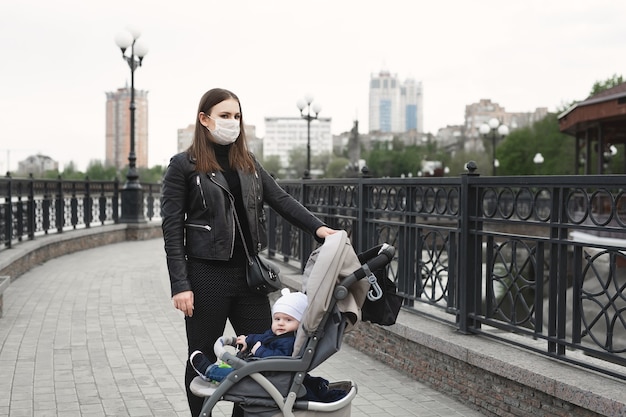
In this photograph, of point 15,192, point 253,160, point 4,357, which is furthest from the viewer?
point 15,192

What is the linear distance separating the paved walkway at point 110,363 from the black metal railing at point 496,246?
0.70m

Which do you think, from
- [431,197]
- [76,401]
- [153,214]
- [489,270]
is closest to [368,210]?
[431,197]

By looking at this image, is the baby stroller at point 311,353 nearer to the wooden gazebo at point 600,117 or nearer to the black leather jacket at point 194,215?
the black leather jacket at point 194,215

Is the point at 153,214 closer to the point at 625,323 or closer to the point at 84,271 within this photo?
the point at 84,271

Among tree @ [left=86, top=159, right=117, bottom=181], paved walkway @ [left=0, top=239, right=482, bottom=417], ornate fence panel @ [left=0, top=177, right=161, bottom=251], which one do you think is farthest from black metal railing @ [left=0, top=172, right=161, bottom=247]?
tree @ [left=86, top=159, right=117, bottom=181]

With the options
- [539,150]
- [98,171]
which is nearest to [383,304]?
[539,150]

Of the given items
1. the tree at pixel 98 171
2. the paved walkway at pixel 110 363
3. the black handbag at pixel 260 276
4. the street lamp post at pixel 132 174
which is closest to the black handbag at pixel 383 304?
the black handbag at pixel 260 276

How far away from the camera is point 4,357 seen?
22.7ft

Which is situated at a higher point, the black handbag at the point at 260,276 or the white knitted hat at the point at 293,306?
the black handbag at the point at 260,276

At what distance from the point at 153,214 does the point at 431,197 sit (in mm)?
19567

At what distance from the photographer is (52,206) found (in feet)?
52.9

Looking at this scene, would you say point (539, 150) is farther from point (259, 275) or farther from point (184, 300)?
point (184, 300)

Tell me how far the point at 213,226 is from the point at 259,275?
0.34m

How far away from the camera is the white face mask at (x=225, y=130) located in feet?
13.2
